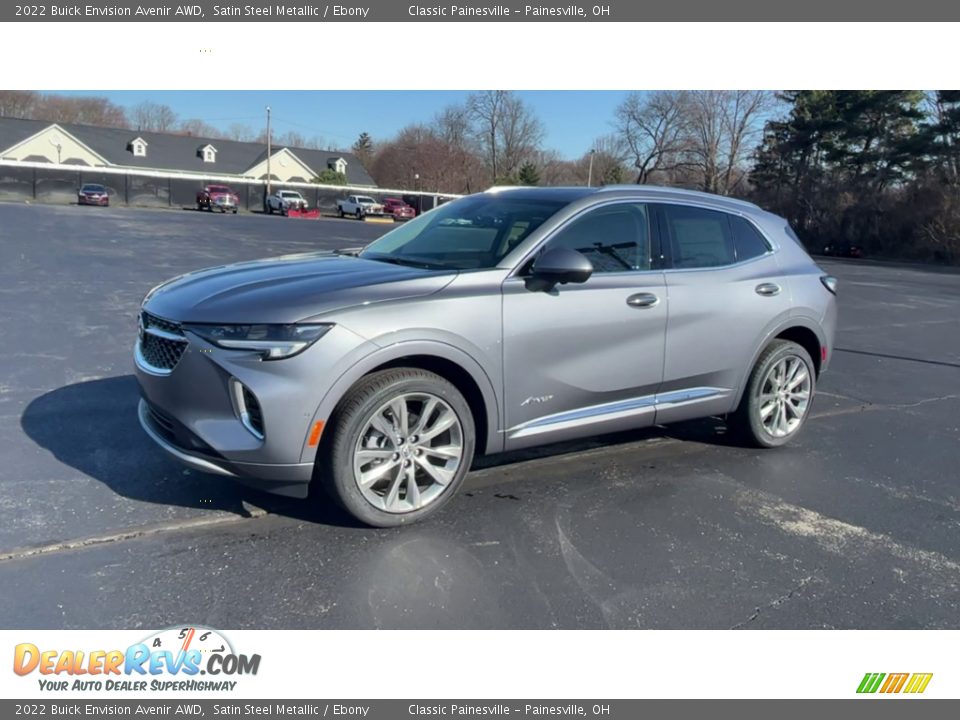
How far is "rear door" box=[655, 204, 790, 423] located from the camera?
15.3 ft

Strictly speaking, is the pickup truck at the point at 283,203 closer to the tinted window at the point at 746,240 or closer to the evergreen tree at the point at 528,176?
the evergreen tree at the point at 528,176

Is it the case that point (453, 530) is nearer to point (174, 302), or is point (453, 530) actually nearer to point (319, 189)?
point (174, 302)

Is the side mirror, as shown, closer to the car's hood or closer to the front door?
the front door

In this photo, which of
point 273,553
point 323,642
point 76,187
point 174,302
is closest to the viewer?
point 323,642

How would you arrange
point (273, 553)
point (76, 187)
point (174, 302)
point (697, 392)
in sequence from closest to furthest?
point (273, 553) → point (174, 302) → point (697, 392) → point (76, 187)

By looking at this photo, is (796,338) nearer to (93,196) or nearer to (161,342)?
(161,342)

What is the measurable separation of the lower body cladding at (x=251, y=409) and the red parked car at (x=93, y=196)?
140 ft

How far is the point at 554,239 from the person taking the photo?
422cm

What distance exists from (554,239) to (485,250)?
1.33 feet

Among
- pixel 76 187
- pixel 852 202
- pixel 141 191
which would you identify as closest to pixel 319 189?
pixel 141 191

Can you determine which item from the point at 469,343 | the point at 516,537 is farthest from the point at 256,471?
the point at 516,537

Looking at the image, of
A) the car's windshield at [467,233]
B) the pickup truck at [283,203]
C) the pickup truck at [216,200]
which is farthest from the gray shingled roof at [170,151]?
the car's windshield at [467,233]

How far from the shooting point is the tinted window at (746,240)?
17.0ft

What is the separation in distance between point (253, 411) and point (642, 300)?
2352 mm
